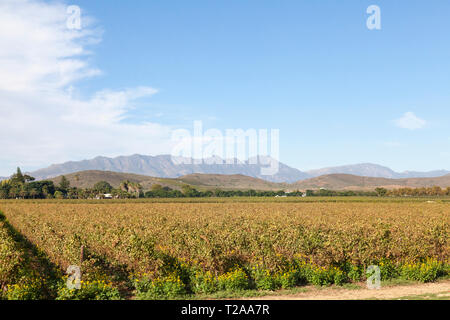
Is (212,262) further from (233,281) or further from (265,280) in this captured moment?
(265,280)

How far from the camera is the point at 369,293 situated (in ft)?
57.6

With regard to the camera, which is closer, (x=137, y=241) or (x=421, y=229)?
(x=137, y=241)

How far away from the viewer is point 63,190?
7042 inches

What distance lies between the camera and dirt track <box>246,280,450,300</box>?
1682cm

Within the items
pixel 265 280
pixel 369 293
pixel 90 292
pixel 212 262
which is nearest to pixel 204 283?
pixel 212 262

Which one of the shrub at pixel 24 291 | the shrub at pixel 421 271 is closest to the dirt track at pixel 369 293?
the shrub at pixel 421 271

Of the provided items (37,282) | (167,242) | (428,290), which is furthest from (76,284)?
(428,290)

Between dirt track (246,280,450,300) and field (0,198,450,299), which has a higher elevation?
field (0,198,450,299)

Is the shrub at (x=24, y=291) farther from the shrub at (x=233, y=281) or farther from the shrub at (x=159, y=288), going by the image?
the shrub at (x=233, y=281)

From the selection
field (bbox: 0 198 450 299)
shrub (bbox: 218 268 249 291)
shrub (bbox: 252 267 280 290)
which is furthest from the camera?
shrub (bbox: 252 267 280 290)

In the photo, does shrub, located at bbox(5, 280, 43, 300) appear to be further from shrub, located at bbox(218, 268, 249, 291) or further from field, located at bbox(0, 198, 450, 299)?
shrub, located at bbox(218, 268, 249, 291)

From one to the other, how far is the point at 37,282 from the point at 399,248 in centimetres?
1822

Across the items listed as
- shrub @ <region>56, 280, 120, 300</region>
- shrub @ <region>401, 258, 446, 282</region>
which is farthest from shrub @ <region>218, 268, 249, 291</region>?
shrub @ <region>401, 258, 446, 282</region>
